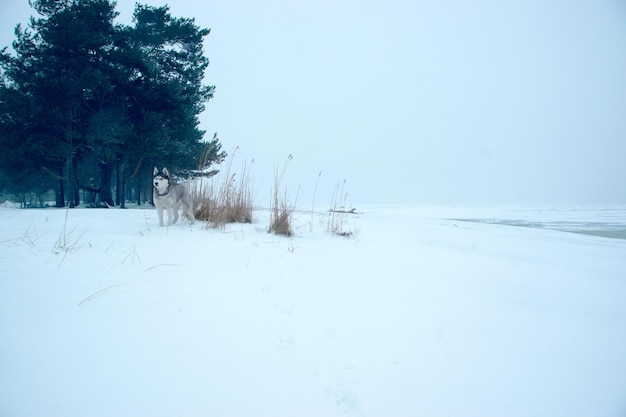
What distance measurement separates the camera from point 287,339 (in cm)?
125

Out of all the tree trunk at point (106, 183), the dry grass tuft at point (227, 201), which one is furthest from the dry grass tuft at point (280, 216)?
the tree trunk at point (106, 183)

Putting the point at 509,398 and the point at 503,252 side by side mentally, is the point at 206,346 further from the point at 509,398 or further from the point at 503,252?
the point at 503,252

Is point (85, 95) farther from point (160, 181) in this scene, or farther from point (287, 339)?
point (287, 339)

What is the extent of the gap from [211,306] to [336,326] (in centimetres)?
62

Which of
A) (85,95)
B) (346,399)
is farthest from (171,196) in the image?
(85,95)

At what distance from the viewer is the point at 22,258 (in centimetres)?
196

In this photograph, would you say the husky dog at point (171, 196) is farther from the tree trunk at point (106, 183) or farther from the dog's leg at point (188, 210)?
the tree trunk at point (106, 183)

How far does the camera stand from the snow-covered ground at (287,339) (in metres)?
0.90

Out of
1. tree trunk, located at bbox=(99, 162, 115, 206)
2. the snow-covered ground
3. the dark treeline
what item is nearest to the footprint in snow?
the snow-covered ground

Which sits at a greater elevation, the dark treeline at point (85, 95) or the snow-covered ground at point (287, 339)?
the dark treeline at point (85, 95)

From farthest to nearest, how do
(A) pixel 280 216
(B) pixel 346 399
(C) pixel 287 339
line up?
1. (A) pixel 280 216
2. (C) pixel 287 339
3. (B) pixel 346 399

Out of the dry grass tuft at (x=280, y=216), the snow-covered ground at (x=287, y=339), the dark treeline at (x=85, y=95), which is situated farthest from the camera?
the dark treeline at (x=85, y=95)

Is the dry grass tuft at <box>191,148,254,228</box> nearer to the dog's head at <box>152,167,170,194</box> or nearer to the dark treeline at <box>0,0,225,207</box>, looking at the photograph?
the dog's head at <box>152,167,170,194</box>

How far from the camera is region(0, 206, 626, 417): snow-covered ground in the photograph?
2.97 ft
